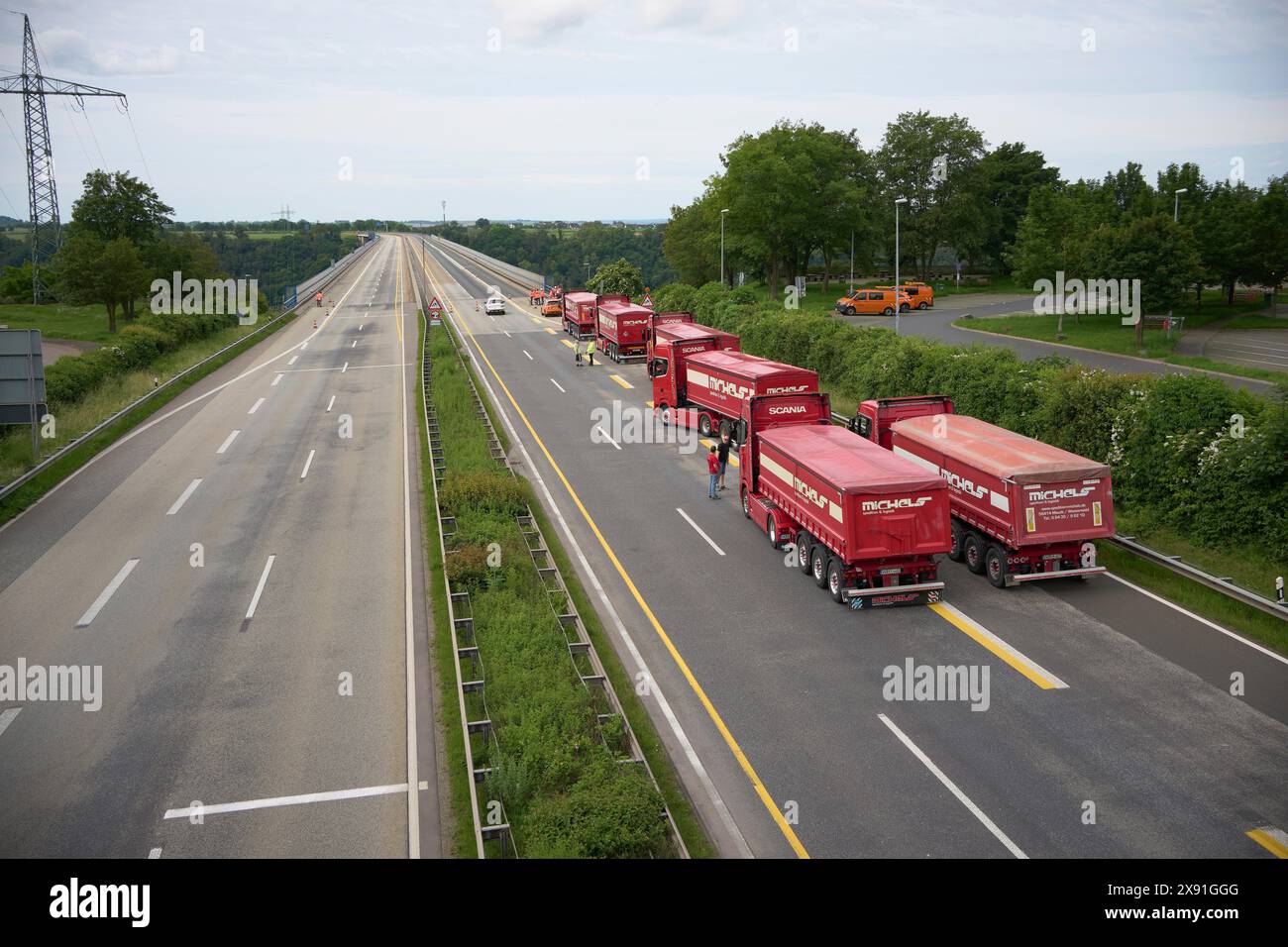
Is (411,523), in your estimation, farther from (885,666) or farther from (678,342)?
(678,342)

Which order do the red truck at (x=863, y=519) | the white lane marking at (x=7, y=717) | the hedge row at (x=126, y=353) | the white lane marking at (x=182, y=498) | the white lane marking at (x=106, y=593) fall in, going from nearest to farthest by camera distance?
1. the white lane marking at (x=7, y=717)
2. the red truck at (x=863, y=519)
3. the white lane marking at (x=106, y=593)
4. the white lane marking at (x=182, y=498)
5. the hedge row at (x=126, y=353)

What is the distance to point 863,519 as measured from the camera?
19.9 m

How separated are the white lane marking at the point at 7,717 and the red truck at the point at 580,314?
4749cm

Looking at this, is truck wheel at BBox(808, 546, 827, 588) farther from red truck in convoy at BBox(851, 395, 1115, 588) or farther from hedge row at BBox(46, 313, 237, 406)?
hedge row at BBox(46, 313, 237, 406)

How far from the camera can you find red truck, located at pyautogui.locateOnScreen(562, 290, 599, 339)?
205 feet

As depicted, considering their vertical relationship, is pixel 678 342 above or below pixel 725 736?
above

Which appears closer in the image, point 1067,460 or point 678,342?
point 1067,460

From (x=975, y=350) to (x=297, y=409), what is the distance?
28849mm

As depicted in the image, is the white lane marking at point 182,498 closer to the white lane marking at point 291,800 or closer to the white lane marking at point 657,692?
the white lane marking at point 657,692

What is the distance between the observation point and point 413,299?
92.7 meters

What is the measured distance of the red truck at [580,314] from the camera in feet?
205

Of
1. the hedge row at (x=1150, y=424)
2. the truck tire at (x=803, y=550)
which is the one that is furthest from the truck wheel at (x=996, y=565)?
the hedge row at (x=1150, y=424)

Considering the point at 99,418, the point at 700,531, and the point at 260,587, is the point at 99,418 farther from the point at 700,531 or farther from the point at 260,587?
the point at 700,531
